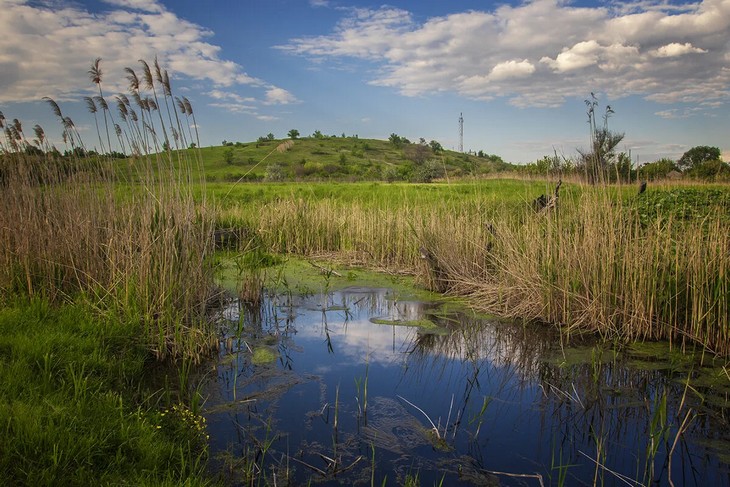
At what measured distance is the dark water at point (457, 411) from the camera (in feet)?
11.6

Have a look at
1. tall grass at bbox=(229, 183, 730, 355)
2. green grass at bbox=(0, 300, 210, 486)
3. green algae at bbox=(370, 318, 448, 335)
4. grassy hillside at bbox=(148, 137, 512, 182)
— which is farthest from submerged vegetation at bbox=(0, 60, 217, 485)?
grassy hillside at bbox=(148, 137, 512, 182)

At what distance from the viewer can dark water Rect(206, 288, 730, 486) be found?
3533 mm

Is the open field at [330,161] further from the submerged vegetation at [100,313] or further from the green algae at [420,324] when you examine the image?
the submerged vegetation at [100,313]

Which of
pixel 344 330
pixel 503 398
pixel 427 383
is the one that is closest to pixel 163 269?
pixel 344 330

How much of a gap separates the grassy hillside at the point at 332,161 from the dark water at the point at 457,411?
1007 inches

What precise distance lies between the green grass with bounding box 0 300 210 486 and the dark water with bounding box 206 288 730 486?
41cm

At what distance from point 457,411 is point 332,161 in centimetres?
5630

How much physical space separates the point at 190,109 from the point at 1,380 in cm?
339

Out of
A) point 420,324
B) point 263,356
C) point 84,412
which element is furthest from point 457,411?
point 84,412

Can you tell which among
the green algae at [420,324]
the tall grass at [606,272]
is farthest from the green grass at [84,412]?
the tall grass at [606,272]

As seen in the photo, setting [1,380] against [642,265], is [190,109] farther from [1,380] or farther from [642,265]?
[642,265]

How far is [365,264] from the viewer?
11.4 m

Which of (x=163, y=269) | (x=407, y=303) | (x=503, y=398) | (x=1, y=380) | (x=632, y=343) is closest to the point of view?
(x=1, y=380)

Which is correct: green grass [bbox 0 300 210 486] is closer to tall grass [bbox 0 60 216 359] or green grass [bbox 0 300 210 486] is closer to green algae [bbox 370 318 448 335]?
tall grass [bbox 0 60 216 359]
